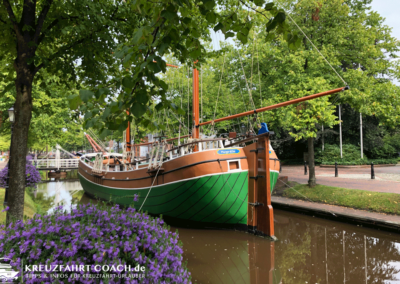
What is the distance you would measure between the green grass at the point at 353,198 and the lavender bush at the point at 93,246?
326 inches

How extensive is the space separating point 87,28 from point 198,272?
481 centimetres

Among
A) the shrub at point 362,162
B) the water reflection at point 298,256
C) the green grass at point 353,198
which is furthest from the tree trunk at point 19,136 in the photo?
the shrub at point 362,162

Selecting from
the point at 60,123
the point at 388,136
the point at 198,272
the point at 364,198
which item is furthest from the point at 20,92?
the point at 388,136

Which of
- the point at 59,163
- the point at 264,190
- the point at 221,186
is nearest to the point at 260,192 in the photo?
the point at 264,190

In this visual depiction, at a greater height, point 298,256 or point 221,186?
point 221,186

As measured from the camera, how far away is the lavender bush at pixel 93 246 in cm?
198

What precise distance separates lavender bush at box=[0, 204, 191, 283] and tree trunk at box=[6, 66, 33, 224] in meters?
1.27

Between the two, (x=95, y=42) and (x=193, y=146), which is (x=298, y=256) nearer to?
(x=193, y=146)

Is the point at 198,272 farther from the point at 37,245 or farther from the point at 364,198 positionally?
the point at 364,198

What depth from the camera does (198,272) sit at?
509 centimetres

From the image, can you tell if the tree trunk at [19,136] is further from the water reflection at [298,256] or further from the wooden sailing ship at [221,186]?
the wooden sailing ship at [221,186]

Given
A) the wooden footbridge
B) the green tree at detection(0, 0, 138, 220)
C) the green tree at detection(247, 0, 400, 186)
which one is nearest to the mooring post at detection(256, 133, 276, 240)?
the green tree at detection(247, 0, 400, 186)

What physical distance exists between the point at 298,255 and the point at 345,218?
3092mm

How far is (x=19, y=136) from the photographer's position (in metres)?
3.56
